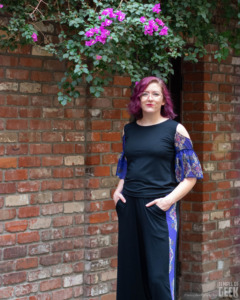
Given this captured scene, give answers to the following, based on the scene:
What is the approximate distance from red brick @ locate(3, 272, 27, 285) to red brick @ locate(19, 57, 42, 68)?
1558mm

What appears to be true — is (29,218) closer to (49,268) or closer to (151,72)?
(49,268)

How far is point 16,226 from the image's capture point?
4.12 metres

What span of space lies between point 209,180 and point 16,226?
205 centimetres

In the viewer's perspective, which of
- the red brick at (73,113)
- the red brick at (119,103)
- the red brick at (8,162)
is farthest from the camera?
the red brick at (119,103)

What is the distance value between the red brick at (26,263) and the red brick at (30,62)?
4.78 ft

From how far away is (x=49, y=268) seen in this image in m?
4.32

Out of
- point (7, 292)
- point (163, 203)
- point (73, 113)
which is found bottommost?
point (7, 292)

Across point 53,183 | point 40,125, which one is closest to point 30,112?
point 40,125

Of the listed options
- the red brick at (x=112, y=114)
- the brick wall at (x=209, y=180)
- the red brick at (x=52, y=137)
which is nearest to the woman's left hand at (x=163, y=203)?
the red brick at (x=52, y=137)

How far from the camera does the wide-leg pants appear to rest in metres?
3.60

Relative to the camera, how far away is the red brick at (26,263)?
4.15m

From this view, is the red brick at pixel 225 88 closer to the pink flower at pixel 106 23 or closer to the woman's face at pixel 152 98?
the woman's face at pixel 152 98

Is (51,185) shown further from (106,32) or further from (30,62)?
(106,32)

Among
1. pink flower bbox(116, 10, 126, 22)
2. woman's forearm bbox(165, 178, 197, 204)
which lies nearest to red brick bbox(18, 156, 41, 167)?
woman's forearm bbox(165, 178, 197, 204)
